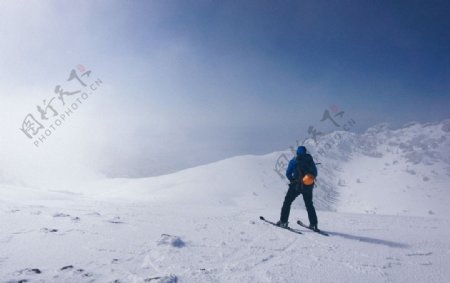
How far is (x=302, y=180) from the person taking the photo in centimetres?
903

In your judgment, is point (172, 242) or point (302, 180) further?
point (302, 180)

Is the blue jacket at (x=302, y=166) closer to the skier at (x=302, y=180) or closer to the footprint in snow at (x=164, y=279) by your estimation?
the skier at (x=302, y=180)

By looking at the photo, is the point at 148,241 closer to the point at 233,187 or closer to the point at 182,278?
the point at 182,278

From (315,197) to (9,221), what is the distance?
208ft

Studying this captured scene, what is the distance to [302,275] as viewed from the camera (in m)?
4.95

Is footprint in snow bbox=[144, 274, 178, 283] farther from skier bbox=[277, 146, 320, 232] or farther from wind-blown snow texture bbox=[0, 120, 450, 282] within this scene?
skier bbox=[277, 146, 320, 232]

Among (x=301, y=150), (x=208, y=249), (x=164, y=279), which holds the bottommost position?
(x=164, y=279)

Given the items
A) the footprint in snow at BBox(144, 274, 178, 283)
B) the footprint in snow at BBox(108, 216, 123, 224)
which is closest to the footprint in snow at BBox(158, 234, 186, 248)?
the footprint in snow at BBox(144, 274, 178, 283)

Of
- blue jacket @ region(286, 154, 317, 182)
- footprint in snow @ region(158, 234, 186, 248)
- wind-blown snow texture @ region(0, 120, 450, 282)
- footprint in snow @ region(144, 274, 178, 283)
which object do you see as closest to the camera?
footprint in snow @ region(144, 274, 178, 283)

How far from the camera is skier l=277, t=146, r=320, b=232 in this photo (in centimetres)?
898

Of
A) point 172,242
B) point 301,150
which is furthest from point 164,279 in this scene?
point 301,150

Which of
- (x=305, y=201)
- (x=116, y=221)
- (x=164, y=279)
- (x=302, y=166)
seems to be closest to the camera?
(x=164, y=279)

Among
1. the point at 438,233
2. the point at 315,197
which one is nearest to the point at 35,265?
the point at 438,233

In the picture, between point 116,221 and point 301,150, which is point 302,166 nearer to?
point 301,150
